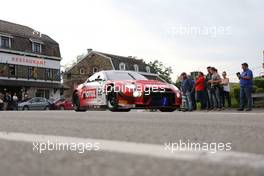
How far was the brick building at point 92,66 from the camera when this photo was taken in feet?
207

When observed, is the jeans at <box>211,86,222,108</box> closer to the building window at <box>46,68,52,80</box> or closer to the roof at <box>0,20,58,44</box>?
the roof at <box>0,20,58,44</box>

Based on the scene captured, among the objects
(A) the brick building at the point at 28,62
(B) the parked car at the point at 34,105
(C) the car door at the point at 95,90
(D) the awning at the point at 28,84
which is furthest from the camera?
(A) the brick building at the point at 28,62

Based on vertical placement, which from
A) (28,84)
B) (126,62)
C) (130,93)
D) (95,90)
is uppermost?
(126,62)

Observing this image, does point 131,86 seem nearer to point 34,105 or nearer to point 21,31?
point 34,105

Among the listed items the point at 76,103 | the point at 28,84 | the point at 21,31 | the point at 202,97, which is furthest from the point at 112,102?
the point at 21,31

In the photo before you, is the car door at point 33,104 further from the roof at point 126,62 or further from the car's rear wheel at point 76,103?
the roof at point 126,62

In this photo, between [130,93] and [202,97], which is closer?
[130,93]

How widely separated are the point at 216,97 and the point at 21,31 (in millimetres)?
43329

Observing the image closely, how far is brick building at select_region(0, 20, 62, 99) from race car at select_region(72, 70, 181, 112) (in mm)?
35216

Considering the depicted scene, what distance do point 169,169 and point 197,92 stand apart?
43.1ft

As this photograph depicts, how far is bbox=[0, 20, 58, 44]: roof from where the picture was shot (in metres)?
51.5

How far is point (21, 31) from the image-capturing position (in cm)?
5419

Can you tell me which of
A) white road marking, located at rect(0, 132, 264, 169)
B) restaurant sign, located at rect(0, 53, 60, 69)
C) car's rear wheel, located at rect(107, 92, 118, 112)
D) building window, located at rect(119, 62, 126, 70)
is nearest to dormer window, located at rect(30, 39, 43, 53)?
restaurant sign, located at rect(0, 53, 60, 69)

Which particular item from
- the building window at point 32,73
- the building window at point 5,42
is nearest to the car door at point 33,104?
the building window at point 5,42
